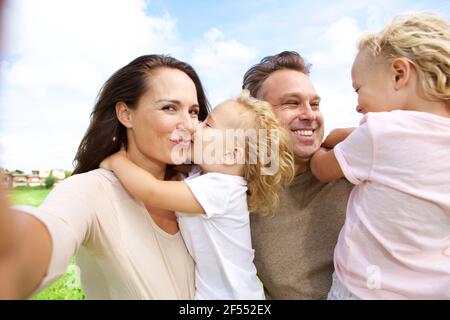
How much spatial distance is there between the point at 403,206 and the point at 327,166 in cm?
32

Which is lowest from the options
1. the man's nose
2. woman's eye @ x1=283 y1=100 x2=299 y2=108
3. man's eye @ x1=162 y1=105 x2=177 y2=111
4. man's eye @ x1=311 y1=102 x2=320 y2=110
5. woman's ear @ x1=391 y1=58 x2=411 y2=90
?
the man's nose

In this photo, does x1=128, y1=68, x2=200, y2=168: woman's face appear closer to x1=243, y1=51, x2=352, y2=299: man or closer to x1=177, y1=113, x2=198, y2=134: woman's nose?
x1=177, y1=113, x2=198, y2=134: woman's nose

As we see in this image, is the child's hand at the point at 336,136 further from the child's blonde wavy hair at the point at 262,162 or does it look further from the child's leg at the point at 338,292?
the child's leg at the point at 338,292

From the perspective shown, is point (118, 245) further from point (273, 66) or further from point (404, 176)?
point (273, 66)

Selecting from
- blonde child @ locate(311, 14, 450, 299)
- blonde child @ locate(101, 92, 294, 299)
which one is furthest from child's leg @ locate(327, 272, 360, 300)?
blonde child @ locate(101, 92, 294, 299)

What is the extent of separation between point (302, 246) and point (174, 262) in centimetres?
56

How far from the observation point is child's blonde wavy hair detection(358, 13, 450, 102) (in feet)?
4.84

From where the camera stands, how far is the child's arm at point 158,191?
1.45 metres

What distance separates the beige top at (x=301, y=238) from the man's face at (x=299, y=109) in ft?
0.46

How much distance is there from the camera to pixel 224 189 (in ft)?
5.05

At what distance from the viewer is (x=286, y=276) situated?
1.75 m

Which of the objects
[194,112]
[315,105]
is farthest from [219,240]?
[315,105]

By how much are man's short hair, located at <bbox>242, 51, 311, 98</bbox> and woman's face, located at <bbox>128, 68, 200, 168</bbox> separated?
0.62m

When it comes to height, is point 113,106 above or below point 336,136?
above
